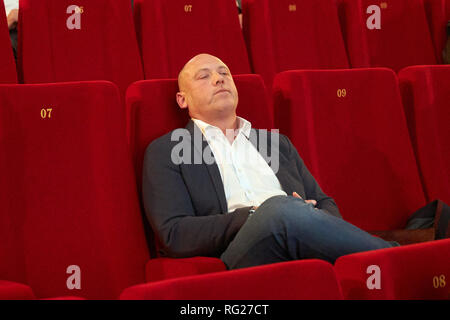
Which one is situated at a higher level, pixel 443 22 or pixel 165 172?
pixel 443 22

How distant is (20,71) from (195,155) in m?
0.25

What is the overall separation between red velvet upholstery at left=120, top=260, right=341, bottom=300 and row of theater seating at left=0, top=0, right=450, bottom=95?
388 mm

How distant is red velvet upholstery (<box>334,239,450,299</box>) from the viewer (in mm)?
298

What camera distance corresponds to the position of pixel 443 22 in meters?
0.76

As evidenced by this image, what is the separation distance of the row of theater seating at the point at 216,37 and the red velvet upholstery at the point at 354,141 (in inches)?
6.0

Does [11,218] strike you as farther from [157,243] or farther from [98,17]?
[98,17]

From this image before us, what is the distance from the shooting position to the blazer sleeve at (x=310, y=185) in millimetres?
484

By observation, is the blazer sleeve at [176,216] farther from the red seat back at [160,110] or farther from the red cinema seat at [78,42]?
the red cinema seat at [78,42]

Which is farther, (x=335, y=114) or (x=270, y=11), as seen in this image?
(x=270, y=11)

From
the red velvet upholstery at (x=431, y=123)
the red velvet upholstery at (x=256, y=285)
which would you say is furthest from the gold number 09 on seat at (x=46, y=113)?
the red velvet upholstery at (x=431, y=123)

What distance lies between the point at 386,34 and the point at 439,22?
0.26 ft

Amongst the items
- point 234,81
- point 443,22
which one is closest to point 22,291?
point 234,81
